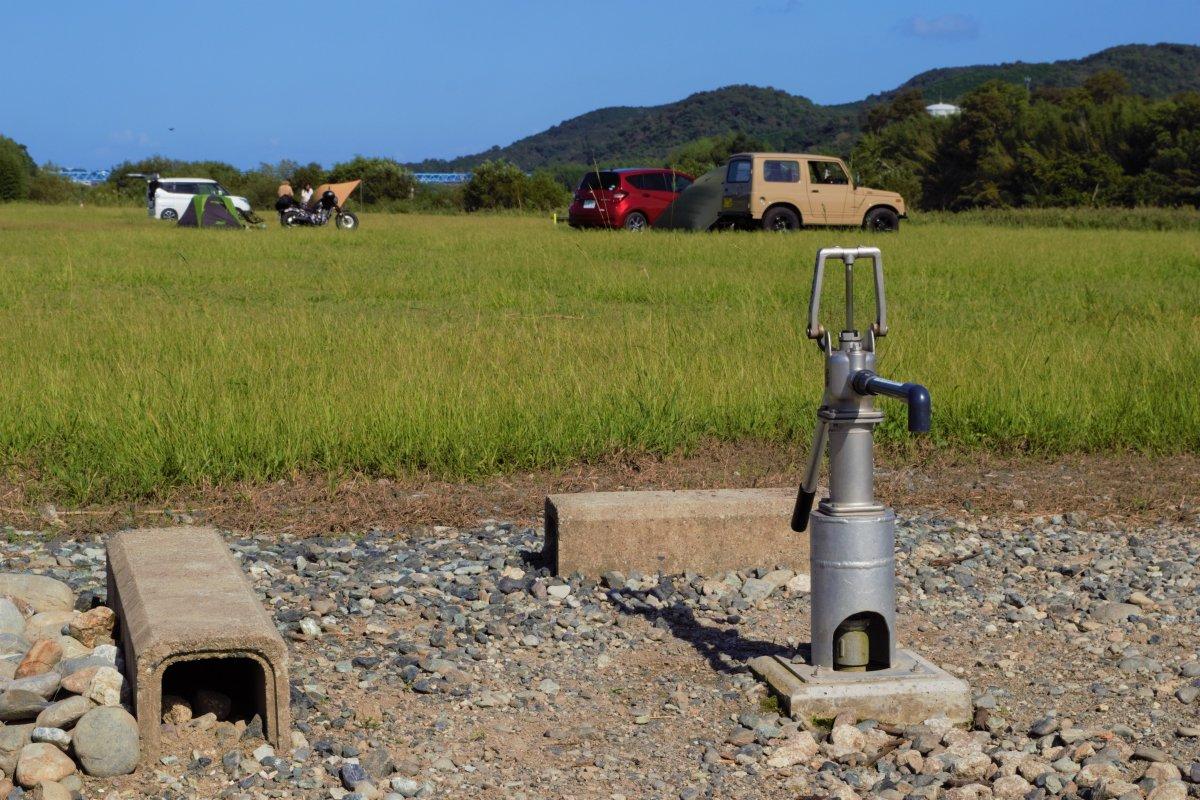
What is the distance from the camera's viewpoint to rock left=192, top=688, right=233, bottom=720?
3156mm

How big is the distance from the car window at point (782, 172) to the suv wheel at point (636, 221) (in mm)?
2973

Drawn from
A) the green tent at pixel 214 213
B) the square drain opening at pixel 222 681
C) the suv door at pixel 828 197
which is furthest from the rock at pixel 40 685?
the green tent at pixel 214 213

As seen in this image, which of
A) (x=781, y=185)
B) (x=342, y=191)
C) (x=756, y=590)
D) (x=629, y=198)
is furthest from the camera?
(x=342, y=191)

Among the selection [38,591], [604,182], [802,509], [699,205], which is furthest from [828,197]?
[38,591]

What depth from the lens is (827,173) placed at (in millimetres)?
24391

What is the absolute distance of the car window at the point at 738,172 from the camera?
23844 mm

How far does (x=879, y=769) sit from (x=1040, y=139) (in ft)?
177

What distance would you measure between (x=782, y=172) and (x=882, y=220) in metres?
2.22

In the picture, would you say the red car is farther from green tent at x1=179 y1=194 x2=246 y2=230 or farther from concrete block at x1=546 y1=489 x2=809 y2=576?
concrete block at x1=546 y1=489 x2=809 y2=576

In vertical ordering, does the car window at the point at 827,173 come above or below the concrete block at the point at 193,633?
above

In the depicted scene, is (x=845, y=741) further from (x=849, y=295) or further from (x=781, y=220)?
(x=781, y=220)

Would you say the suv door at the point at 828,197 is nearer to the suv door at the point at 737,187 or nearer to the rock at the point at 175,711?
the suv door at the point at 737,187

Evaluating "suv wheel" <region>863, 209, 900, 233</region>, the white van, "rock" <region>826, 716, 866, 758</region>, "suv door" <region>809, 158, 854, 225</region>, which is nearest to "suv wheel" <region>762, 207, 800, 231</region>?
"suv door" <region>809, 158, 854, 225</region>

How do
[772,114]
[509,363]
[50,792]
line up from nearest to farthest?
[50,792] → [509,363] → [772,114]
